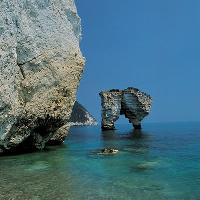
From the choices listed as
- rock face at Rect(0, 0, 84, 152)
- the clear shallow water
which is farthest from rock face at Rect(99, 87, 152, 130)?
the clear shallow water

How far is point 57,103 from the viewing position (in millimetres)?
33781

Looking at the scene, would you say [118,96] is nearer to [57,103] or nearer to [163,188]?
[57,103]

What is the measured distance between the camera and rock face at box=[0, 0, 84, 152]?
30094mm

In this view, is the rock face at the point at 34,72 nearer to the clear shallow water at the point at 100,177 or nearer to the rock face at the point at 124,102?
the clear shallow water at the point at 100,177

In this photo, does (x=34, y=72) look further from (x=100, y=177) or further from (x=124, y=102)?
(x=124, y=102)

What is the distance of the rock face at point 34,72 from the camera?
30094mm

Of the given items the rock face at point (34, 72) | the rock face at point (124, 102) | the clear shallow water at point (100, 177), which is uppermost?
the rock face at point (124, 102)

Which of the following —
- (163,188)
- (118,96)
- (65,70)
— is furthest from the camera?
(118,96)

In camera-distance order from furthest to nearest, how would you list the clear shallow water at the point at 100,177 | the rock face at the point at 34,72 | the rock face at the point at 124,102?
the rock face at the point at 124,102, the rock face at the point at 34,72, the clear shallow water at the point at 100,177

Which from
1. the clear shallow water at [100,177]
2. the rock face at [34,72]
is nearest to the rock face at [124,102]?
the rock face at [34,72]

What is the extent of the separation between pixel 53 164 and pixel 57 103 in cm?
784

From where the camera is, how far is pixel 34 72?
3297 centimetres

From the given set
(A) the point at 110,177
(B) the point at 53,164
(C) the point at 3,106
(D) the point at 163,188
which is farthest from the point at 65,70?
(D) the point at 163,188

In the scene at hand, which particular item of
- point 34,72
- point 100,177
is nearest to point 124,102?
point 34,72
